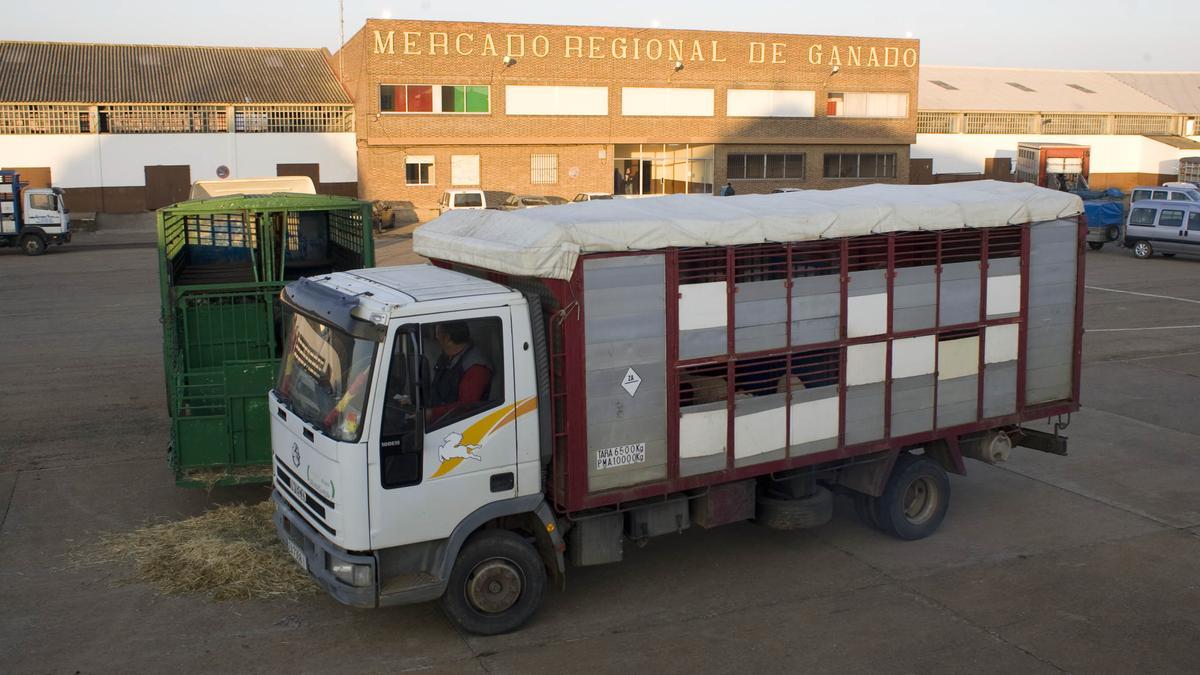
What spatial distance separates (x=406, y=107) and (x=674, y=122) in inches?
472

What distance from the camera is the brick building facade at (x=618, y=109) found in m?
44.4

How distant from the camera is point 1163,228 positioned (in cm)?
2997

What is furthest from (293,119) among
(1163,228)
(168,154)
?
(1163,228)

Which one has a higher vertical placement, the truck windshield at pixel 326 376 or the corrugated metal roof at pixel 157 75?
the corrugated metal roof at pixel 157 75

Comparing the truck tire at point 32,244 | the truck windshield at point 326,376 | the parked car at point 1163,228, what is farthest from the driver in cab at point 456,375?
the truck tire at point 32,244

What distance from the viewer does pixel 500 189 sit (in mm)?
46375

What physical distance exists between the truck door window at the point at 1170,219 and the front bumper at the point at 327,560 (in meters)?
28.9

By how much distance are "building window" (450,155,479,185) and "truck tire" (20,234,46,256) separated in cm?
1714

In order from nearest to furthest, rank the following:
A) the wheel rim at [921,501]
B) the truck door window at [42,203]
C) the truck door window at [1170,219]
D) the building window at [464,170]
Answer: the wheel rim at [921,501] < the truck door window at [1170,219] < the truck door window at [42,203] < the building window at [464,170]

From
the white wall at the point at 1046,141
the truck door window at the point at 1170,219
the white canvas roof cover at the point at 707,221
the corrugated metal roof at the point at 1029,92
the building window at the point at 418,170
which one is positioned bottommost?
the truck door window at the point at 1170,219

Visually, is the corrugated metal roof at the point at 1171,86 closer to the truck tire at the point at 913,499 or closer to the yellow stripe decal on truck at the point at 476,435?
the truck tire at the point at 913,499

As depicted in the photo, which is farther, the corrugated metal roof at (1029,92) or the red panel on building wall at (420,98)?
the corrugated metal roof at (1029,92)

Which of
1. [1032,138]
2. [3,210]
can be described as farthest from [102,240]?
[1032,138]

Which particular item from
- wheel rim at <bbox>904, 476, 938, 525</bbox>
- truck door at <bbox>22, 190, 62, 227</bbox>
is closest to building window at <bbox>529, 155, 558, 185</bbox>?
truck door at <bbox>22, 190, 62, 227</bbox>
